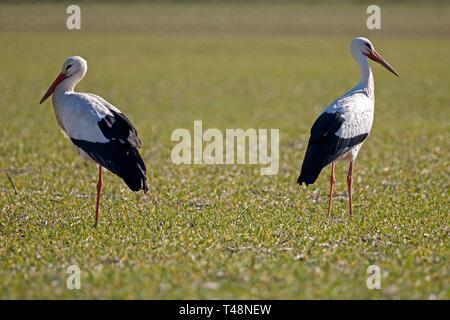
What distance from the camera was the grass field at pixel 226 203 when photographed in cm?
717

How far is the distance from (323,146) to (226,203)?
194cm

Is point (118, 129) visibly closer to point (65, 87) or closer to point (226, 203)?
point (65, 87)

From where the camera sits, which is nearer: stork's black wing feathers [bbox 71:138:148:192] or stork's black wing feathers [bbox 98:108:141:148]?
stork's black wing feathers [bbox 71:138:148:192]

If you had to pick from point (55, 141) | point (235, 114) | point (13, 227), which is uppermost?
point (235, 114)

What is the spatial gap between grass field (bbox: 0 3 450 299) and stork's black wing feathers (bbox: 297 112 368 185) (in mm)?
637

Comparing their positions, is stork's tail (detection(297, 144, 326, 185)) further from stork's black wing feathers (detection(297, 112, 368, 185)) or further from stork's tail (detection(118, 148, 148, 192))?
stork's tail (detection(118, 148, 148, 192))

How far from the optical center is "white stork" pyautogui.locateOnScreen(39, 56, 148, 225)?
29.8ft

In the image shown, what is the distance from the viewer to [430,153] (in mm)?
14953

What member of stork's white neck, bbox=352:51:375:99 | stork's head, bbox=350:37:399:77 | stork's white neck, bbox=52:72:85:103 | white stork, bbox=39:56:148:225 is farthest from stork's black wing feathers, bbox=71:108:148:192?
stork's head, bbox=350:37:399:77

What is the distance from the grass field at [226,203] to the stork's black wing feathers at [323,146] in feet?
2.09

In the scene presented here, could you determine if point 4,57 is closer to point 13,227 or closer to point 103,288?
point 13,227
